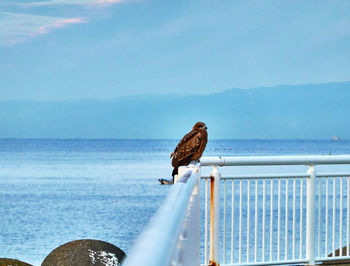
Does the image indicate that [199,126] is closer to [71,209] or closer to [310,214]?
[310,214]

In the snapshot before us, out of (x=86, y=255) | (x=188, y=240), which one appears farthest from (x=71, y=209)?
(x=188, y=240)

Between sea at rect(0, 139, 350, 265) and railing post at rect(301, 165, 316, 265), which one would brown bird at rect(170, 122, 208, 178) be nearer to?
railing post at rect(301, 165, 316, 265)

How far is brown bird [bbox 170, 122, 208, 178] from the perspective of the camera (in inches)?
164

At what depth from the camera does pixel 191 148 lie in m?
4.17

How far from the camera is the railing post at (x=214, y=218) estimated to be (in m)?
4.97

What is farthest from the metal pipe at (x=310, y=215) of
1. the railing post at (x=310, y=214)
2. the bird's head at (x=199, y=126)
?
the bird's head at (x=199, y=126)

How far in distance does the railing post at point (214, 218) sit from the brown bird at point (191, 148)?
849mm

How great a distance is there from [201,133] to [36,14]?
2787 inches

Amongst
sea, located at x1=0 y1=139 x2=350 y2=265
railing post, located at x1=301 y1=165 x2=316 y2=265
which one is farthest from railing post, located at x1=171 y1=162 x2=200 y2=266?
sea, located at x1=0 y1=139 x2=350 y2=265

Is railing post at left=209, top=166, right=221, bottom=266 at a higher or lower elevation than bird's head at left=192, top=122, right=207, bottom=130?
lower

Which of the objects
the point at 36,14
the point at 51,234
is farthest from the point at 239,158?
the point at 36,14

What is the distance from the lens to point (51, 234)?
1046 inches

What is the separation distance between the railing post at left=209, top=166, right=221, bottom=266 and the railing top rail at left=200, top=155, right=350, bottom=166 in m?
0.13

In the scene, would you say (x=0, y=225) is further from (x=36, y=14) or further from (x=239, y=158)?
(x=36, y=14)
